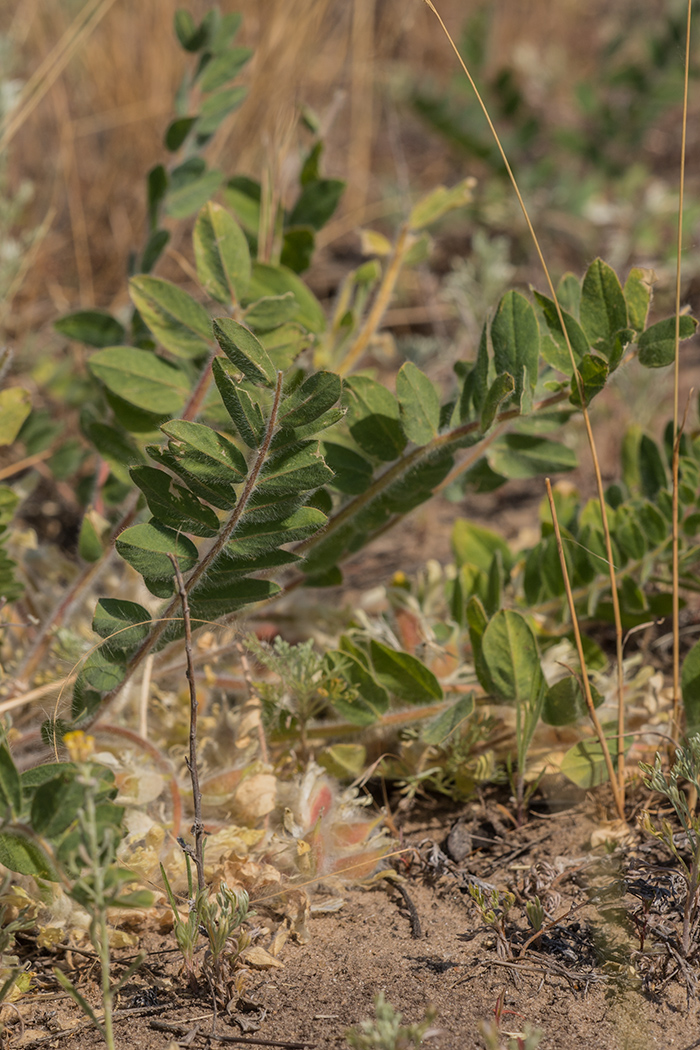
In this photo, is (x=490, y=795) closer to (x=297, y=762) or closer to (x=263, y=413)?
(x=297, y=762)

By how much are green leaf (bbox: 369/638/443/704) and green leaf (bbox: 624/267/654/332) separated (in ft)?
2.08

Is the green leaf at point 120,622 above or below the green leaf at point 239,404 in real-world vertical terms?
below

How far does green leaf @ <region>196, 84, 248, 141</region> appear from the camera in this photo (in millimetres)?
1998

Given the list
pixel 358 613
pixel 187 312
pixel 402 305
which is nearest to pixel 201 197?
pixel 187 312

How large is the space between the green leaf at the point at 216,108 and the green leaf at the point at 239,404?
3.33 feet

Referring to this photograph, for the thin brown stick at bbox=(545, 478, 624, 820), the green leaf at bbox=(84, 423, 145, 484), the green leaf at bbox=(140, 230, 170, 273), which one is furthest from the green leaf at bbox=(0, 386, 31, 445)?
the thin brown stick at bbox=(545, 478, 624, 820)

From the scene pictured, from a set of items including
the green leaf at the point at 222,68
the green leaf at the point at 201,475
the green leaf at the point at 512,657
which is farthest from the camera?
the green leaf at the point at 222,68

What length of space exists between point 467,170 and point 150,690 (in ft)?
10.5

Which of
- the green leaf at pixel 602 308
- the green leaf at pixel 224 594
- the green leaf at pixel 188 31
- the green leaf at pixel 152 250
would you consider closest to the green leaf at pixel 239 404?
the green leaf at pixel 224 594

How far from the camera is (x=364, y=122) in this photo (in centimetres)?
423

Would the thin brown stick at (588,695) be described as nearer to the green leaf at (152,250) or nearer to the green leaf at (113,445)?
the green leaf at (113,445)

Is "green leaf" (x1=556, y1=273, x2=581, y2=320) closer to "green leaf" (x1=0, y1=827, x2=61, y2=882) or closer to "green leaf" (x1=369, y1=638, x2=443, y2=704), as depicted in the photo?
"green leaf" (x1=369, y1=638, x2=443, y2=704)

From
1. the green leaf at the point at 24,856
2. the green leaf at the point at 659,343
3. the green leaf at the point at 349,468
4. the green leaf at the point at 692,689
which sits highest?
the green leaf at the point at 659,343

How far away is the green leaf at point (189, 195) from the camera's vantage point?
1957mm
